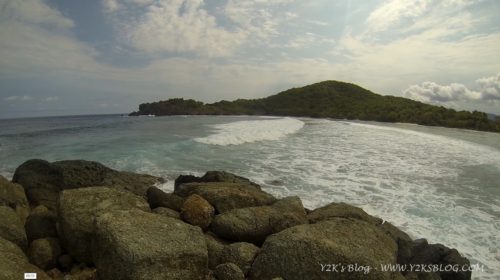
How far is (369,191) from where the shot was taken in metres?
11.6

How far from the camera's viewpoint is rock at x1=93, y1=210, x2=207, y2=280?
4473 millimetres

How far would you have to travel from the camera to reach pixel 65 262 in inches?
224

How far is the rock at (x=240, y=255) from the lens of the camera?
17.6ft

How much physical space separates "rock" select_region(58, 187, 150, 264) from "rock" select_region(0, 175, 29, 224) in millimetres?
1994

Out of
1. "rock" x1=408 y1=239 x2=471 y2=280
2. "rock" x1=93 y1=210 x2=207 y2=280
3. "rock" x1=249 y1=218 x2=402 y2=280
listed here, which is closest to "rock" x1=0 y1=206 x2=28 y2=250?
"rock" x1=93 y1=210 x2=207 y2=280

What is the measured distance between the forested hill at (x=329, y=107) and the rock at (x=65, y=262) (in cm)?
6515

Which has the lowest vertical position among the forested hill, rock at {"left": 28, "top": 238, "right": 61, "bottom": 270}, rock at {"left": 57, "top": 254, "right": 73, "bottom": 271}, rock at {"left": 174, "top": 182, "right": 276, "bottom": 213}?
rock at {"left": 57, "top": 254, "right": 73, "bottom": 271}

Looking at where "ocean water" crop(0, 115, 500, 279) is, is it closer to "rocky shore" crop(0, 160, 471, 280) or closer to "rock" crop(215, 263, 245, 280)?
"rocky shore" crop(0, 160, 471, 280)

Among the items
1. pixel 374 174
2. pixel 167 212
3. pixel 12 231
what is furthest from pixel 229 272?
pixel 374 174

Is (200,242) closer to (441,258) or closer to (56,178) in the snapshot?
(441,258)

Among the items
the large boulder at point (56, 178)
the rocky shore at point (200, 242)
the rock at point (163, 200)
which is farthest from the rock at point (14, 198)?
the rock at point (163, 200)

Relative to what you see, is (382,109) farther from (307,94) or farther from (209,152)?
(209,152)

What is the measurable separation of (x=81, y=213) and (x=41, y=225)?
1.25 metres

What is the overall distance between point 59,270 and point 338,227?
5068mm
